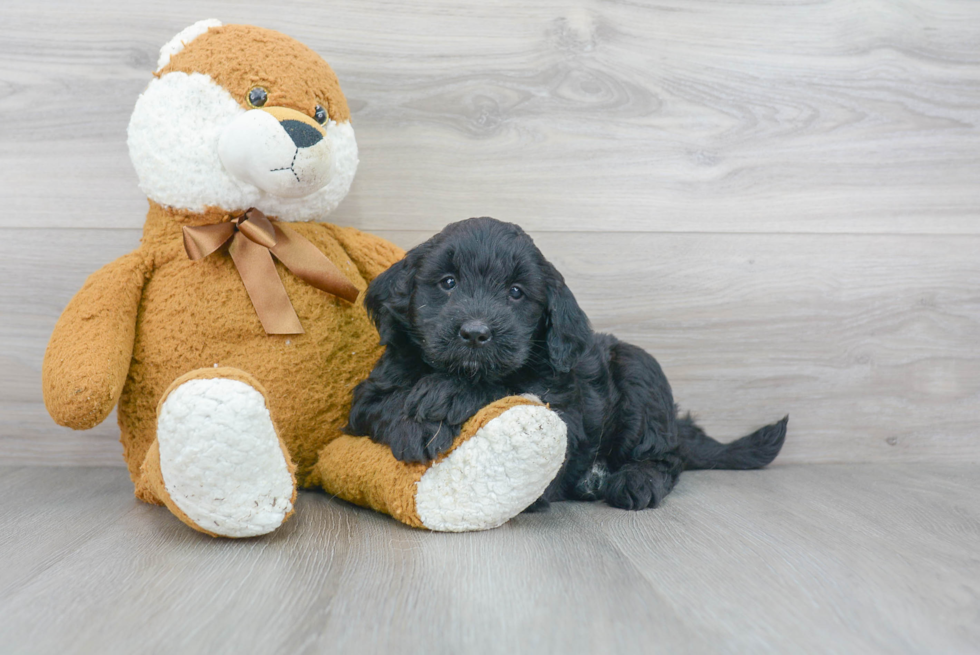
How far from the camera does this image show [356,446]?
1321 mm

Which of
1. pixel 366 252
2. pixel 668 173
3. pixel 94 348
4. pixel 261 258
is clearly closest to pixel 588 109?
pixel 668 173

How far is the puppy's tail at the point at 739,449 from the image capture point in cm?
175

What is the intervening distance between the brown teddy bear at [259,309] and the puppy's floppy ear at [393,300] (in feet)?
0.38

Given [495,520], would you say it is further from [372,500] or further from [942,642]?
[942,642]

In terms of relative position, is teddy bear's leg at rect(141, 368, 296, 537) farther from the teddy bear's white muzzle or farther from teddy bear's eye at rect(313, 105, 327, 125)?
teddy bear's eye at rect(313, 105, 327, 125)

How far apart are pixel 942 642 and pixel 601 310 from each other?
1.10m

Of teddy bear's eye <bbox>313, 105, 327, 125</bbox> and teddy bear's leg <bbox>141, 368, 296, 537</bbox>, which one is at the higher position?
teddy bear's eye <bbox>313, 105, 327, 125</bbox>

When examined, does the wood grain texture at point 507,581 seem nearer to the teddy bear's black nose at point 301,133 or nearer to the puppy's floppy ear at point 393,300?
the puppy's floppy ear at point 393,300

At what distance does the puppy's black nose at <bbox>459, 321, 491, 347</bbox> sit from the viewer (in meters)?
1.15

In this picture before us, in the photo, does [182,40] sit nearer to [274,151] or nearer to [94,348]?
[274,151]

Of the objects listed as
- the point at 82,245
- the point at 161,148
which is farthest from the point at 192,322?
the point at 82,245

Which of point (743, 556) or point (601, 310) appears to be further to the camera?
point (601, 310)

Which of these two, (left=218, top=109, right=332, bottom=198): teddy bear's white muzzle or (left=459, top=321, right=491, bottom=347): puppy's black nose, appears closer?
(left=459, top=321, right=491, bottom=347): puppy's black nose

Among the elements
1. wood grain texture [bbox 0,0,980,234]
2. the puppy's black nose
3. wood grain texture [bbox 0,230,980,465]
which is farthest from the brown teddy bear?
wood grain texture [bbox 0,230,980,465]
